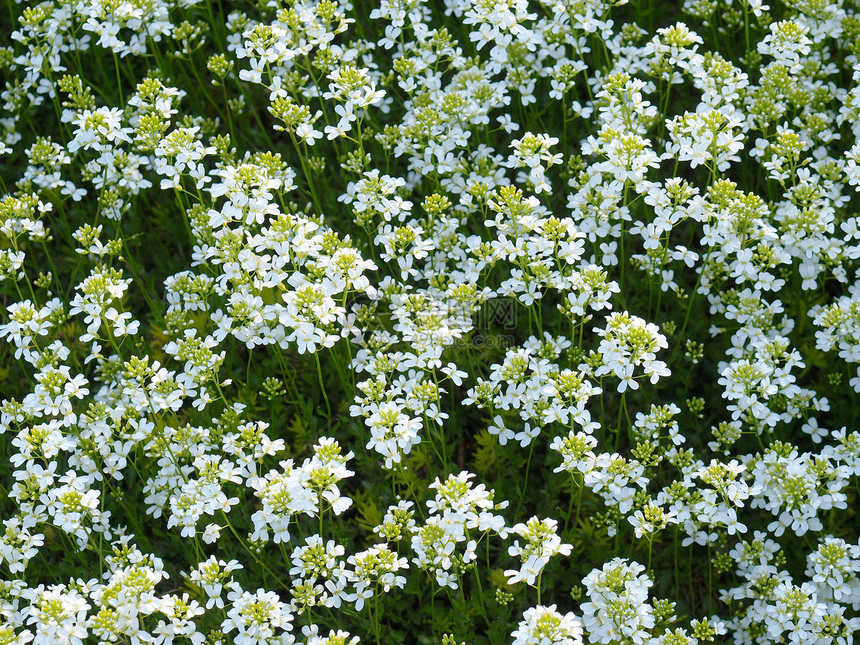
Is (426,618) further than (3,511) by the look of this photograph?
No

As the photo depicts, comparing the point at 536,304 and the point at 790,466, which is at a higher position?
the point at 536,304

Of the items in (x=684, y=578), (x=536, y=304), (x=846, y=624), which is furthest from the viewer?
(x=536, y=304)

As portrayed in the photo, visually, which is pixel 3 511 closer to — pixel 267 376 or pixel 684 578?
pixel 267 376

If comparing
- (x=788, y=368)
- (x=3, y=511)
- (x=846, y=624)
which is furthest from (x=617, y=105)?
(x=3, y=511)

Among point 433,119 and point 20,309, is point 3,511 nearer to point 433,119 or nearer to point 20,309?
point 20,309

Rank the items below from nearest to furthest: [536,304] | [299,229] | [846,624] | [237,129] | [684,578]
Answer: [846,624] < [299,229] < [684,578] < [536,304] < [237,129]

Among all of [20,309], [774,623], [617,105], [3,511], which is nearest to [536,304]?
[617,105]

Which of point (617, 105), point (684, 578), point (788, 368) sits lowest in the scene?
point (684, 578)
